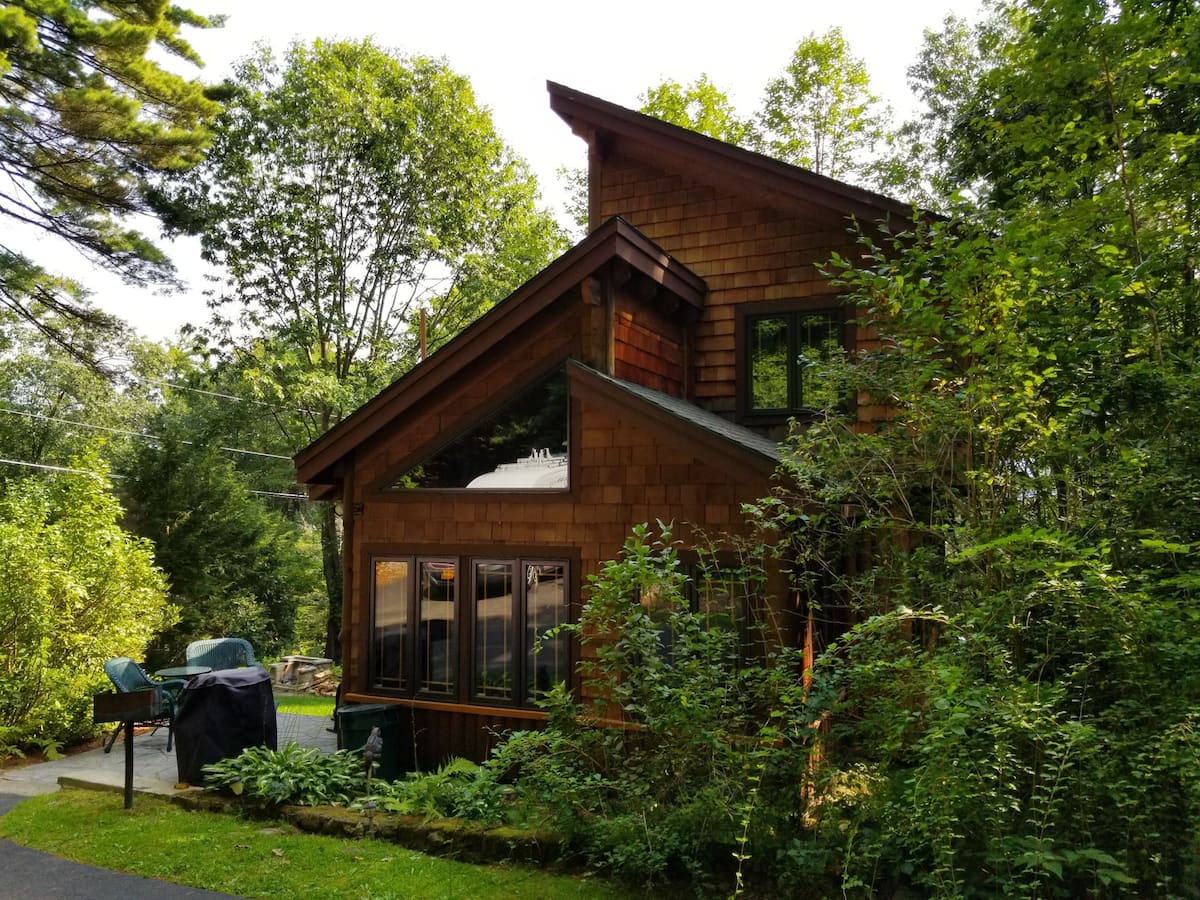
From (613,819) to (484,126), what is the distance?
18.8m

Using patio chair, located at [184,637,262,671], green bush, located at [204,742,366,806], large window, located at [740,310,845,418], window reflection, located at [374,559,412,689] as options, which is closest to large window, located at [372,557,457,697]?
window reflection, located at [374,559,412,689]

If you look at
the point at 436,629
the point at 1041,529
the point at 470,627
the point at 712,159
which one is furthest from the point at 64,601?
the point at 1041,529

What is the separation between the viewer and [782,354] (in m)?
9.57

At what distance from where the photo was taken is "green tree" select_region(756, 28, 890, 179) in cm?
2447

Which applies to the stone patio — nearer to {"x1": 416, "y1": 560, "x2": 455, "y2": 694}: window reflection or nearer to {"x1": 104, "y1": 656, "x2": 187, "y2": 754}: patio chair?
{"x1": 104, "y1": 656, "x2": 187, "y2": 754}: patio chair

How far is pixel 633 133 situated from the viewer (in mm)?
10414

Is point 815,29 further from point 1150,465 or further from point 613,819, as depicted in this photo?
point 613,819

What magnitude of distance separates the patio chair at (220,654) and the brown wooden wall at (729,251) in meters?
7.11

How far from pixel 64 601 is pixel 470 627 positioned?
230 inches

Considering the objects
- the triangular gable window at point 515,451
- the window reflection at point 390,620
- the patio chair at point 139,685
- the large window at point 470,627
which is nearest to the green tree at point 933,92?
the triangular gable window at point 515,451

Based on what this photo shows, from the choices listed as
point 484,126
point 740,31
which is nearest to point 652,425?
point 484,126

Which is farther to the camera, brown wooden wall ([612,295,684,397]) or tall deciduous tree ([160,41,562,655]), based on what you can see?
tall deciduous tree ([160,41,562,655])

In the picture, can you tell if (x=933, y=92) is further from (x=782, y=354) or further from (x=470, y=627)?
(x=470, y=627)

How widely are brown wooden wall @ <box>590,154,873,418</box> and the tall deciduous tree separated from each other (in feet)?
33.4
